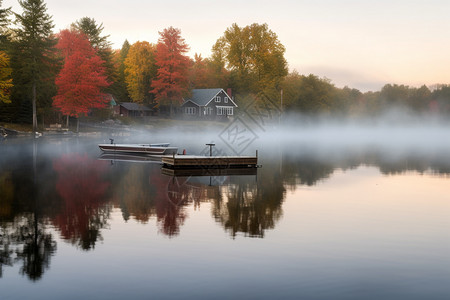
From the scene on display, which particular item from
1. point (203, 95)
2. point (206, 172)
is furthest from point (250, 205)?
point (203, 95)

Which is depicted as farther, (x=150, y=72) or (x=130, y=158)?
(x=150, y=72)

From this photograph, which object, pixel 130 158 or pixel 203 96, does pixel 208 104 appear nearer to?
pixel 203 96

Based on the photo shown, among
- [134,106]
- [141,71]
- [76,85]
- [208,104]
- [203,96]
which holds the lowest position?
[134,106]

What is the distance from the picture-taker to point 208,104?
10750cm

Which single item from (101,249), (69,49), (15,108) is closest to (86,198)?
(101,249)

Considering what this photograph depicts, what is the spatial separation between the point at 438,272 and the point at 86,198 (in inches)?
686

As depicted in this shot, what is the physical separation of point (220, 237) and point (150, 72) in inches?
3654

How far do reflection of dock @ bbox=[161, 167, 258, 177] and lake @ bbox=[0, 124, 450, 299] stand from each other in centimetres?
193

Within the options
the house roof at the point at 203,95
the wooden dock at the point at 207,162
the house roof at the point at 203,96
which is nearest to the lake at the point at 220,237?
the wooden dock at the point at 207,162

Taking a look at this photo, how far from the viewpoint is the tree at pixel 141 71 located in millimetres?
106188

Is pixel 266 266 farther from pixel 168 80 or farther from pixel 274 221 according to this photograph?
pixel 168 80

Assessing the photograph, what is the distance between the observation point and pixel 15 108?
238 ft

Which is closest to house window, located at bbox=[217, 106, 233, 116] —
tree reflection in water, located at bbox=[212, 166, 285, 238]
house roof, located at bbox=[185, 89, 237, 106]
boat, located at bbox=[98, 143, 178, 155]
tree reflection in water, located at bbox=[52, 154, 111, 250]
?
house roof, located at bbox=[185, 89, 237, 106]

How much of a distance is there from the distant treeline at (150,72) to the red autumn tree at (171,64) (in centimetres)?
21
